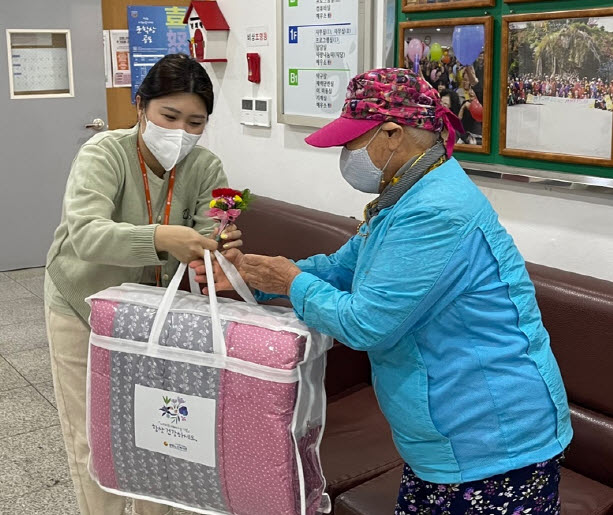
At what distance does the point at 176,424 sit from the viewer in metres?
1.81

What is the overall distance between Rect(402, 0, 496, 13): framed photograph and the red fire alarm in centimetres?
100

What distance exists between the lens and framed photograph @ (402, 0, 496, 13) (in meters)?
2.51

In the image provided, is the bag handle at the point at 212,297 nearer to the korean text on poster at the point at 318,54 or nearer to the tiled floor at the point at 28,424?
the tiled floor at the point at 28,424

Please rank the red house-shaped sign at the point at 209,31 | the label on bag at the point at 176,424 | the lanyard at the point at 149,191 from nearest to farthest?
1. the label on bag at the point at 176,424
2. the lanyard at the point at 149,191
3. the red house-shaped sign at the point at 209,31

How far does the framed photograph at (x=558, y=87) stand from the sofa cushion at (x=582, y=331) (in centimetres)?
37

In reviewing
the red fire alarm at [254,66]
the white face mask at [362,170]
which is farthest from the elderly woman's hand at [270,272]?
the red fire alarm at [254,66]

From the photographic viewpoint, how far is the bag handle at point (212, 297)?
5.68 feet

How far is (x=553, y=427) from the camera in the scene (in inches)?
61.6

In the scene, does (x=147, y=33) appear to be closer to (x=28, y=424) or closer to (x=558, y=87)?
(x=28, y=424)

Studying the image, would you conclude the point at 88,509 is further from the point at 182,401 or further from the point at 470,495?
the point at 470,495

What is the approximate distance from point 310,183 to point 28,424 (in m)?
1.66

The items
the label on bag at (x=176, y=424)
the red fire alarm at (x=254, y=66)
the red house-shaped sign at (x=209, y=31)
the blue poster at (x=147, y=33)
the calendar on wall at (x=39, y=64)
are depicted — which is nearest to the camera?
the label on bag at (x=176, y=424)

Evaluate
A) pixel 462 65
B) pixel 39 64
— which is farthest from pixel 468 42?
pixel 39 64

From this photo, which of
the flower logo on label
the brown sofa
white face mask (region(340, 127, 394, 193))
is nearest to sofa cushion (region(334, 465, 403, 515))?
the brown sofa
